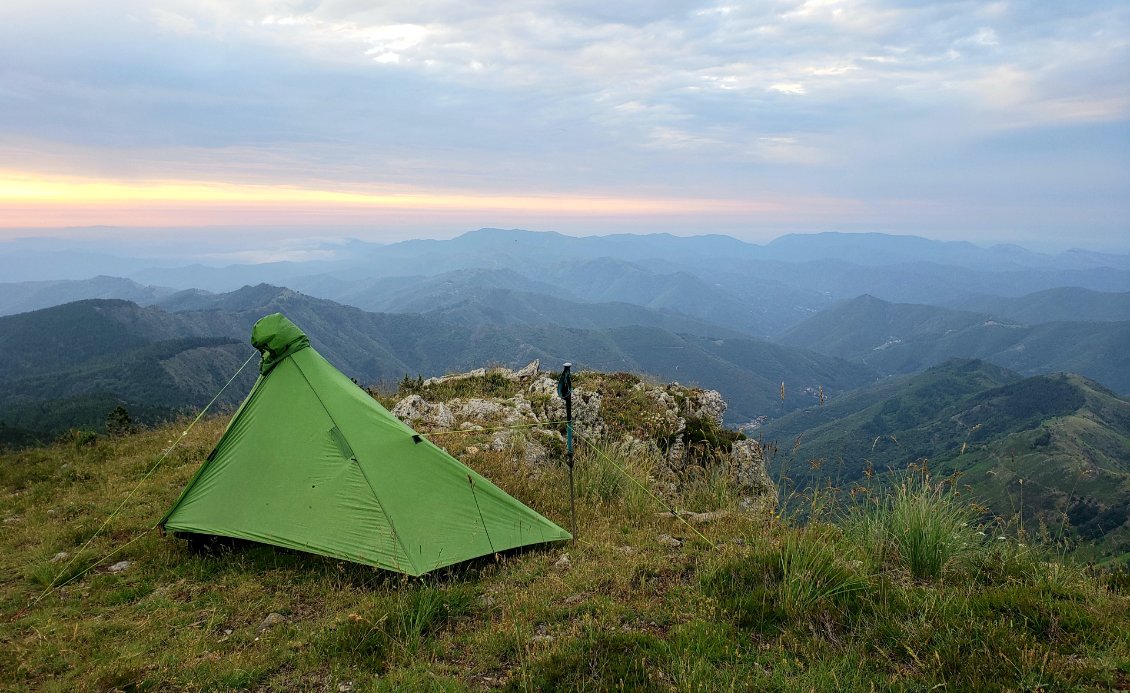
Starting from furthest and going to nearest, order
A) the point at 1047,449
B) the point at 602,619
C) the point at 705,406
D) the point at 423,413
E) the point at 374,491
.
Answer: the point at 1047,449
the point at 705,406
the point at 423,413
the point at 374,491
the point at 602,619

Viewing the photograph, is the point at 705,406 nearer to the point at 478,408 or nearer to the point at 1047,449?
the point at 478,408

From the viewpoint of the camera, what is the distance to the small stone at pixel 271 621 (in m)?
5.67

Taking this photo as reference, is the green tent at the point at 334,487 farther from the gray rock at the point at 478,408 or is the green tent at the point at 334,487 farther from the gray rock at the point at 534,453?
the gray rock at the point at 478,408

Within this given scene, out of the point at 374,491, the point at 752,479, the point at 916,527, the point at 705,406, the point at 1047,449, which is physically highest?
the point at 374,491

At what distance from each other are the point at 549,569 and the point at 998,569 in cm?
477

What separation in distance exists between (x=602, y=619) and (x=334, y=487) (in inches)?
157

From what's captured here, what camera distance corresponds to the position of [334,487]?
7.26 m

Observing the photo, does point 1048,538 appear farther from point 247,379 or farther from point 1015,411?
point 1015,411


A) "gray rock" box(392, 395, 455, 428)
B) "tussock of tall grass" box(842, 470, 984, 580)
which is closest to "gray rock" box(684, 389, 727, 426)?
"gray rock" box(392, 395, 455, 428)

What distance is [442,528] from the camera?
712 cm

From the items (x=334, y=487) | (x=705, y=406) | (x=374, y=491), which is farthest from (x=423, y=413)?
(x=705, y=406)

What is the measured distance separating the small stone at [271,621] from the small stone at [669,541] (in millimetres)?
4363

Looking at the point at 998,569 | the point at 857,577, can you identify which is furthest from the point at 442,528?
the point at 998,569

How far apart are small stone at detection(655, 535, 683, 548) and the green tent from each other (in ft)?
4.08
